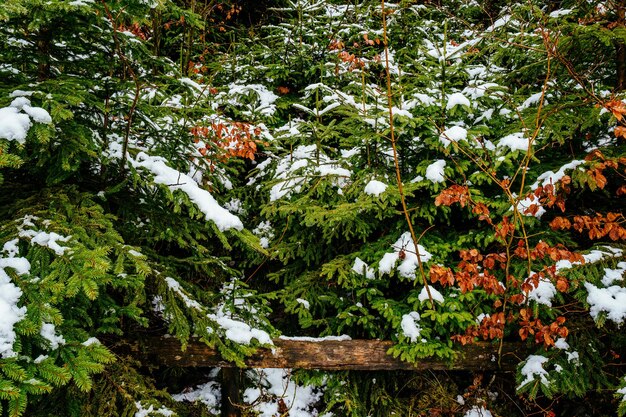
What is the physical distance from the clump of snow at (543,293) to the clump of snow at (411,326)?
1112 mm

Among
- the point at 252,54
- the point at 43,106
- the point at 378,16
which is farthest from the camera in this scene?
the point at 378,16

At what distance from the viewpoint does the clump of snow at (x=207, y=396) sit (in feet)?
14.2

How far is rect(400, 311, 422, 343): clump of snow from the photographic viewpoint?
11.4 ft

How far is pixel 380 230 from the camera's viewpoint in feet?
14.8

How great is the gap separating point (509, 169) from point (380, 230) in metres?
1.58

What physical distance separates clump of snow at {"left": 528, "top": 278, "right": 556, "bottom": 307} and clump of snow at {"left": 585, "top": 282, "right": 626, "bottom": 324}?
→ 338 millimetres

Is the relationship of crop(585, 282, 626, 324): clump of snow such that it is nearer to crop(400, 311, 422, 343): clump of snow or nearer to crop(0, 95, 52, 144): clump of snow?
crop(400, 311, 422, 343): clump of snow

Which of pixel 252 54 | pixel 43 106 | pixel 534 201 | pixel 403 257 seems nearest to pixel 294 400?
pixel 403 257

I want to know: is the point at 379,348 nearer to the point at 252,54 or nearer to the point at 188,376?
the point at 188,376

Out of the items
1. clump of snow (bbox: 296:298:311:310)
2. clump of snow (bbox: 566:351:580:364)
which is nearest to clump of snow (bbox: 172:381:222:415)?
clump of snow (bbox: 296:298:311:310)

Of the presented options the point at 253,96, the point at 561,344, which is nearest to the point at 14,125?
the point at 253,96

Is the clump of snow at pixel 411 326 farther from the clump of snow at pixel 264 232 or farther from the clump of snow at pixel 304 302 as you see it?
the clump of snow at pixel 264 232

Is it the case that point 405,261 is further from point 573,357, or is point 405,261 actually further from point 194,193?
point 194,193

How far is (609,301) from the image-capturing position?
303cm
